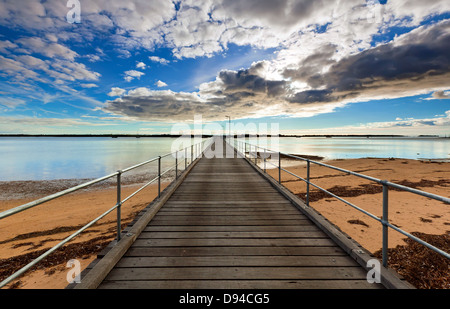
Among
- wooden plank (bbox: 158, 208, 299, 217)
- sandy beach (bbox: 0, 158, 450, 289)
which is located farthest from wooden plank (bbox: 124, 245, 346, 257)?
sandy beach (bbox: 0, 158, 450, 289)

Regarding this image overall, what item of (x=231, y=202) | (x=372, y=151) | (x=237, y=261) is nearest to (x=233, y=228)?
(x=237, y=261)

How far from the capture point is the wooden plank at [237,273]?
2.50m

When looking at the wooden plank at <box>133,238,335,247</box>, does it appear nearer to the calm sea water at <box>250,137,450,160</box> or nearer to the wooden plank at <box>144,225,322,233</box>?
the wooden plank at <box>144,225,322,233</box>

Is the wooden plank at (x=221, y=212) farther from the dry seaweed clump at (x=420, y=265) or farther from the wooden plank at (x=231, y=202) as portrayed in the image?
the dry seaweed clump at (x=420, y=265)

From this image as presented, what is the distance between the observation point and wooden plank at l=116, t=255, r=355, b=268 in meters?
2.74

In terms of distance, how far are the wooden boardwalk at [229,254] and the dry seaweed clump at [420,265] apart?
89.0 inches

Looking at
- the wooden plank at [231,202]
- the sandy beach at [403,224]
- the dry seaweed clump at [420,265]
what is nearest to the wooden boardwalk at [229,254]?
the wooden plank at [231,202]

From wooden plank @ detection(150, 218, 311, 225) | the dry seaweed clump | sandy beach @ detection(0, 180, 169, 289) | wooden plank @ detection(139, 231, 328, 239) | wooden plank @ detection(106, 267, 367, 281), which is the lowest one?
sandy beach @ detection(0, 180, 169, 289)

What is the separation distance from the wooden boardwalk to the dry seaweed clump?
226 cm

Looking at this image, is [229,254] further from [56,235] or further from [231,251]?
[56,235]

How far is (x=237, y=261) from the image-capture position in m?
2.81

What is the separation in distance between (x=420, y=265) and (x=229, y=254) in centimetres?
447
